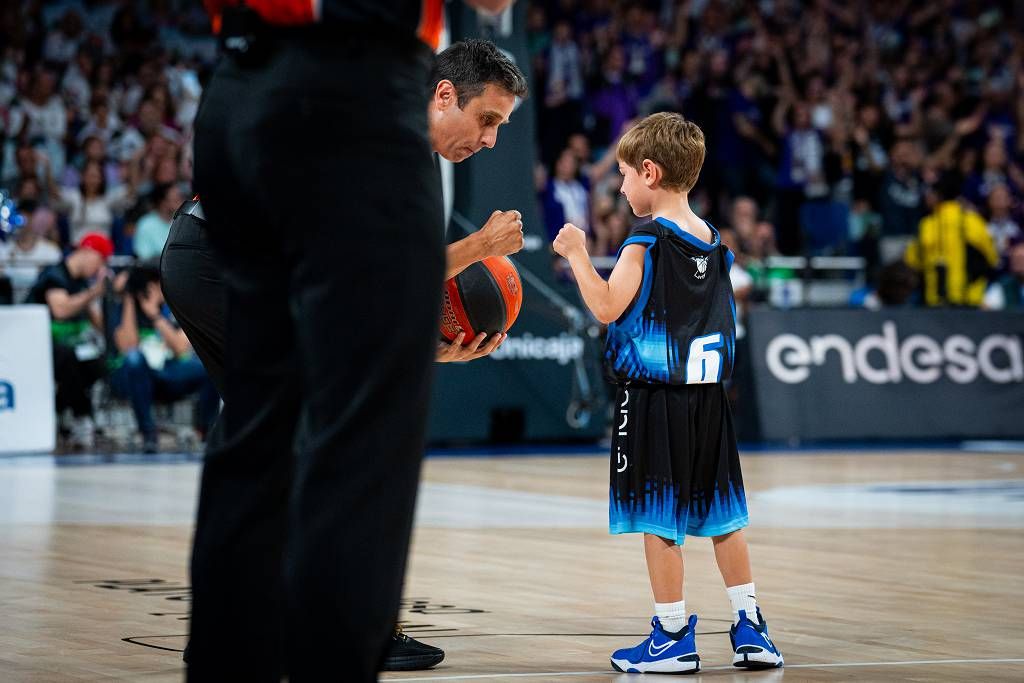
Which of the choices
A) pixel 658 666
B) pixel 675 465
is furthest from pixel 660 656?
pixel 675 465

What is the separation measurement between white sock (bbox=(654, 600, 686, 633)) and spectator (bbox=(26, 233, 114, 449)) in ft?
31.4

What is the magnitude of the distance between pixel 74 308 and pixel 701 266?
31.1ft

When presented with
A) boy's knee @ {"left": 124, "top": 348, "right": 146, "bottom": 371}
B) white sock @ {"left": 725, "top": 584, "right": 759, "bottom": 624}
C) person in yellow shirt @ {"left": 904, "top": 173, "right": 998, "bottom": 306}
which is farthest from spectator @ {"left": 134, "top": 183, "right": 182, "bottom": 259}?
white sock @ {"left": 725, "top": 584, "right": 759, "bottom": 624}

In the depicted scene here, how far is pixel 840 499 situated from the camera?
399 inches

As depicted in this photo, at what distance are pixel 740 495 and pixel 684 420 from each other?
11.7 inches

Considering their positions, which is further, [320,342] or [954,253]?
[954,253]

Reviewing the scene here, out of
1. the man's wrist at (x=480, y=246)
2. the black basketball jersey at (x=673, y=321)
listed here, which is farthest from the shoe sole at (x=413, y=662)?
the man's wrist at (x=480, y=246)

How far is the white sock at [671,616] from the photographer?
15.5 ft

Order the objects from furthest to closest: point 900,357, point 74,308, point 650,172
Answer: point 900,357, point 74,308, point 650,172

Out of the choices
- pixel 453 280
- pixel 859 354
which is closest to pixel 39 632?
pixel 453 280

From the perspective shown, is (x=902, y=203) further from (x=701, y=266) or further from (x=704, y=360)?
(x=704, y=360)

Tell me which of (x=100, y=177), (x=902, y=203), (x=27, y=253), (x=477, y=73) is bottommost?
(x=477, y=73)

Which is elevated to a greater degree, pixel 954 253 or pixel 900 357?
pixel 954 253

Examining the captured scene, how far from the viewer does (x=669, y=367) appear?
4.97 metres
